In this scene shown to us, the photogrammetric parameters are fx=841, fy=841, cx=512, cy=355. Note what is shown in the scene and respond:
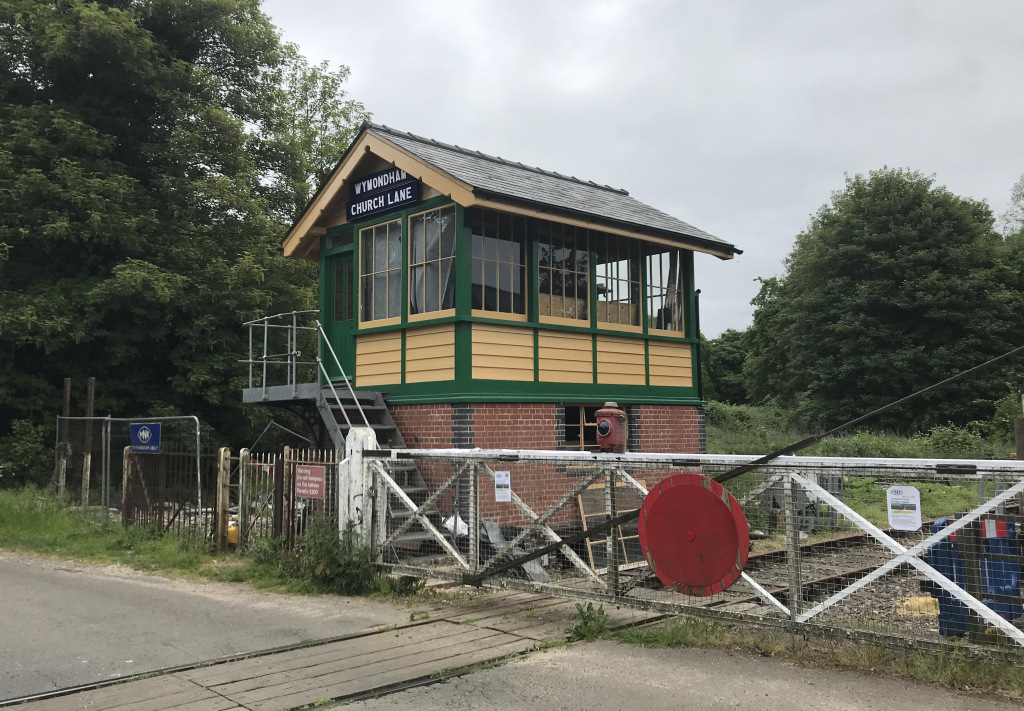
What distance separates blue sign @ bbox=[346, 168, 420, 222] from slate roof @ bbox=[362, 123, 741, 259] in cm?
49

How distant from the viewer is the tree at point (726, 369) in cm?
6206

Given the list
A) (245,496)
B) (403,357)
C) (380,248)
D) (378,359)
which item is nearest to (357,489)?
(245,496)

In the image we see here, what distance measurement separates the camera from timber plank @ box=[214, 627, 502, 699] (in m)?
5.72

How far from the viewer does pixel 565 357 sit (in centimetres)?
1295

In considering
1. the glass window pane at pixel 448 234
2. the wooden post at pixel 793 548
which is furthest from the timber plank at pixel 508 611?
the glass window pane at pixel 448 234

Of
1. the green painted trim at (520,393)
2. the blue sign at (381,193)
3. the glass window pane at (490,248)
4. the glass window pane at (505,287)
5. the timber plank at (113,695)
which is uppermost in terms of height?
the blue sign at (381,193)

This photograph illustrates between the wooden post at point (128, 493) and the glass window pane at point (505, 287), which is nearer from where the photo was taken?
the glass window pane at point (505, 287)

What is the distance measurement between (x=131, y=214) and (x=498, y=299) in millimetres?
11515

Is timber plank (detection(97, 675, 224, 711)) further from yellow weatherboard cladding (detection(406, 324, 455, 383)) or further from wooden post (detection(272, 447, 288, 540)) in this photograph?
yellow weatherboard cladding (detection(406, 324, 455, 383))

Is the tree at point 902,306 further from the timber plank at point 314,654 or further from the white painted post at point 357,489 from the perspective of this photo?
the timber plank at point 314,654

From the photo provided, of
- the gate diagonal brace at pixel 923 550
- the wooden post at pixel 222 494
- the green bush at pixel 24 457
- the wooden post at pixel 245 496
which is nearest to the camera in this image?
the gate diagonal brace at pixel 923 550

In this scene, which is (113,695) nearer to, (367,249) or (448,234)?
(448,234)

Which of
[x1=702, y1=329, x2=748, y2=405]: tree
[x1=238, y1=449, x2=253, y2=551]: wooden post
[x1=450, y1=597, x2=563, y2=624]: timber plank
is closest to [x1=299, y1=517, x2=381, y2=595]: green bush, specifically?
[x1=450, y1=597, x2=563, y2=624]: timber plank

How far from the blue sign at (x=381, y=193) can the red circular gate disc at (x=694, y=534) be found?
293 inches
